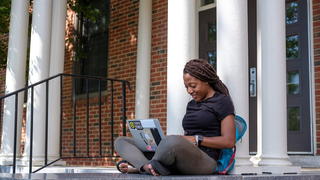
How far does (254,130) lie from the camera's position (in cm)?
645

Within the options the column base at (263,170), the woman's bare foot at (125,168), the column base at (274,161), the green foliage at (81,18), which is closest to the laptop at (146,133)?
the woman's bare foot at (125,168)

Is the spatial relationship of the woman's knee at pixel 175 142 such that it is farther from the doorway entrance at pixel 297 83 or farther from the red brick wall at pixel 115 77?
the red brick wall at pixel 115 77

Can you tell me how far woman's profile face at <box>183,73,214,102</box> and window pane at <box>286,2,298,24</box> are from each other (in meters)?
2.57

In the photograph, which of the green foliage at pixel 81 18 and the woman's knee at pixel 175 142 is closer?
the woman's knee at pixel 175 142

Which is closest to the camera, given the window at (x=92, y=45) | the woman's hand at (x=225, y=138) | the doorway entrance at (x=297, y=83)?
the woman's hand at (x=225, y=138)

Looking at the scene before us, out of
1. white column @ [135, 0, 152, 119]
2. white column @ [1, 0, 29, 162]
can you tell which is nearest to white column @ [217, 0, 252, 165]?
white column @ [135, 0, 152, 119]

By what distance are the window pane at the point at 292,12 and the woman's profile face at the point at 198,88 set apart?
2569 mm

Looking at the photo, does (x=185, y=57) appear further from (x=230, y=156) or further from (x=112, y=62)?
(x=112, y=62)

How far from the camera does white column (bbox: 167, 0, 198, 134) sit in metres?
4.63

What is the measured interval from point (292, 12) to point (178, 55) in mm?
2090

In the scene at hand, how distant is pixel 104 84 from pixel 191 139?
4958 mm

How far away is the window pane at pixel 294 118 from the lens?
5.88 meters

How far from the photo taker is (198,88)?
12.8 ft

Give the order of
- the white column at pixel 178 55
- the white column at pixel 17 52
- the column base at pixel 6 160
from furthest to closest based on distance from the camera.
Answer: the white column at pixel 17 52 → the column base at pixel 6 160 → the white column at pixel 178 55
